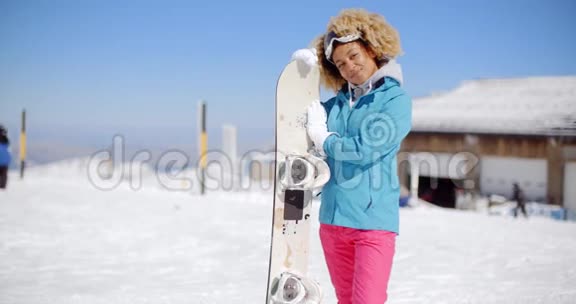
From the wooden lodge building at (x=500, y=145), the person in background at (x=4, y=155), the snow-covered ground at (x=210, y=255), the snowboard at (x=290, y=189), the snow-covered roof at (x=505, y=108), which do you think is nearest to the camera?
the snowboard at (x=290, y=189)

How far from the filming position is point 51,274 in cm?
364

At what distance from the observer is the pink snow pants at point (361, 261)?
1631 millimetres

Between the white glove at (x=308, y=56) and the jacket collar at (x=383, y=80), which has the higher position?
the white glove at (x=308, y=56)

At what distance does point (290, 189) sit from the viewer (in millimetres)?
1995

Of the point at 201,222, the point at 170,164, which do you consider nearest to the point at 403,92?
the point at 201,222

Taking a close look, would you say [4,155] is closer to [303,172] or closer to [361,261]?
[303,172]

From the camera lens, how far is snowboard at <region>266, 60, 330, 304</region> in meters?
1.97

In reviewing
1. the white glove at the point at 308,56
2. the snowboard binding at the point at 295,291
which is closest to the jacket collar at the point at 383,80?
the white glove at the point at 308,56

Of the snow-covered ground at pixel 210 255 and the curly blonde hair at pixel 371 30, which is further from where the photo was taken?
the snow-covered ground at pixel 210 255

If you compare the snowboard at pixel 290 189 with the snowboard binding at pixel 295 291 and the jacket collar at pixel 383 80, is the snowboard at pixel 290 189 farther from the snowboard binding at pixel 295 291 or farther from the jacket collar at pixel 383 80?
the jacket collar at pixel 383 80

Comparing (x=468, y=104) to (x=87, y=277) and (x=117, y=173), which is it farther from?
(x=87, y=277)

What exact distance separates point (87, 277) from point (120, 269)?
1.00 ft

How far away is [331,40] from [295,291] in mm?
1022

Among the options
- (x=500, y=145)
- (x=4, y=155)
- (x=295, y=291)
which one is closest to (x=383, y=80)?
(x=295, y=291)
